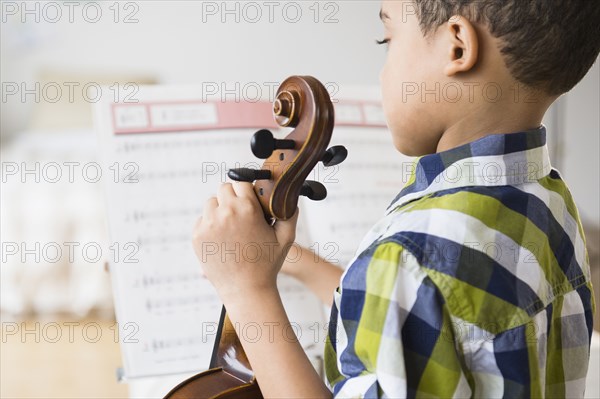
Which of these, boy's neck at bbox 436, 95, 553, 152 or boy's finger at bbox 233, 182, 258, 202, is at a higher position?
boy's neck at bbox 436, 95, 553, 152

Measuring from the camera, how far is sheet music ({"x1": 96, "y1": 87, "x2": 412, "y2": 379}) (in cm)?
107

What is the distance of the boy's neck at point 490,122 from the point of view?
604mm

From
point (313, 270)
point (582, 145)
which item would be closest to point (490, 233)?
point (313, 270)

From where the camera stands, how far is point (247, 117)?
1202mm

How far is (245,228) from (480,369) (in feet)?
0.87

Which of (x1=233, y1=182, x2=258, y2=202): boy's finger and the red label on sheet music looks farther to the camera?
the red label on sheet music

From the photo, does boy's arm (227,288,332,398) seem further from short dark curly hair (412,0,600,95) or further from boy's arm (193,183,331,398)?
short dark curly hair (412,0,600,95)

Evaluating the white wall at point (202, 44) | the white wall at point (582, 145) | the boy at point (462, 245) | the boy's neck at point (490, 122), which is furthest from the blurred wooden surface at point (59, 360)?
the white wall at point (582, 145)

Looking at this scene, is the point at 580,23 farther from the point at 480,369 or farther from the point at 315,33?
the point at 315,33

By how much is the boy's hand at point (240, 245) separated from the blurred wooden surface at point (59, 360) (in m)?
1.50

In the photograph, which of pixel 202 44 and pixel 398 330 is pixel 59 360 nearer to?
pixel 202 44

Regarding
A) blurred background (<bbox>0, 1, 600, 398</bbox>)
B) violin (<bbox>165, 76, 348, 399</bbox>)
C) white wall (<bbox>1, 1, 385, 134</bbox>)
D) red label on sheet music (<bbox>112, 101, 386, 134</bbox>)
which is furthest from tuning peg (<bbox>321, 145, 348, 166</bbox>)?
white wall (<bbox>1, 1, 385, 134</bbox>)

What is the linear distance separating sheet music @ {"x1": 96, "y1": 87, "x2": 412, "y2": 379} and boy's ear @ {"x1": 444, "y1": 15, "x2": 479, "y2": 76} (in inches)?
23.6

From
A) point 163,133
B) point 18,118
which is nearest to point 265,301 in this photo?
point 163,133
